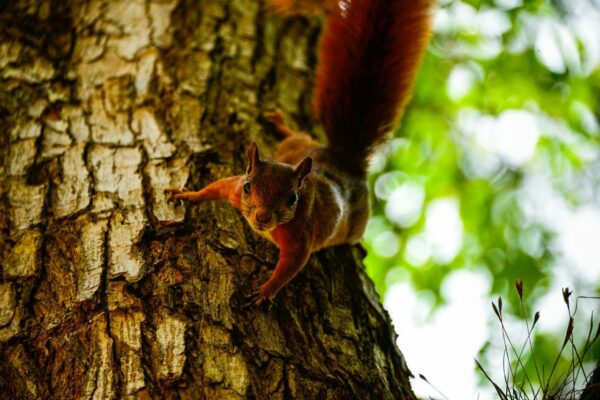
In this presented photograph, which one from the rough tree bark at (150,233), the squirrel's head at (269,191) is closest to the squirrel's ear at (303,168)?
the squirrel's head at (269,191)

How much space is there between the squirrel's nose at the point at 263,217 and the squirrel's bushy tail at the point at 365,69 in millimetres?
808

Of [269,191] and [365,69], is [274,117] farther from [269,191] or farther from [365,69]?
[269,191]

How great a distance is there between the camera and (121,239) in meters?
1.72

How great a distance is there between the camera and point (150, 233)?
5.77 ft

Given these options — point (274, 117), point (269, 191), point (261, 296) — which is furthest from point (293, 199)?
point (274, 117)

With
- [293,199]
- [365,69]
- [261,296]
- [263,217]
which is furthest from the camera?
[365,69]

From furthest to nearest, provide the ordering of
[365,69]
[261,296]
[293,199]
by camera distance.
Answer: [365,69], [293,199], [261,296]

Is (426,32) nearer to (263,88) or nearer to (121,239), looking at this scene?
(263,88)

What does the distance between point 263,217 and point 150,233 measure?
0.36 metres

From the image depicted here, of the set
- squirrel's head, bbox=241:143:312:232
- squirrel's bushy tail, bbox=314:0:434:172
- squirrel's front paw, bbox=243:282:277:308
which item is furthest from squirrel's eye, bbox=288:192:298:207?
squirrel's bushy tail, bbox=314:0:434:172

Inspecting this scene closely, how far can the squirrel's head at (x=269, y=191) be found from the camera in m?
1.81

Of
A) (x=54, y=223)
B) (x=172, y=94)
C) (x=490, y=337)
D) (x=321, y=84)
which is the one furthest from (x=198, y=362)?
(x=490, y=337)

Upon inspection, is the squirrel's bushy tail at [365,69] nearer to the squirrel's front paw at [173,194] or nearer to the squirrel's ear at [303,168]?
the squirrel's ear at [303,168]

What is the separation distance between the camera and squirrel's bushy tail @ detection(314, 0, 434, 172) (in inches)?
92.2
